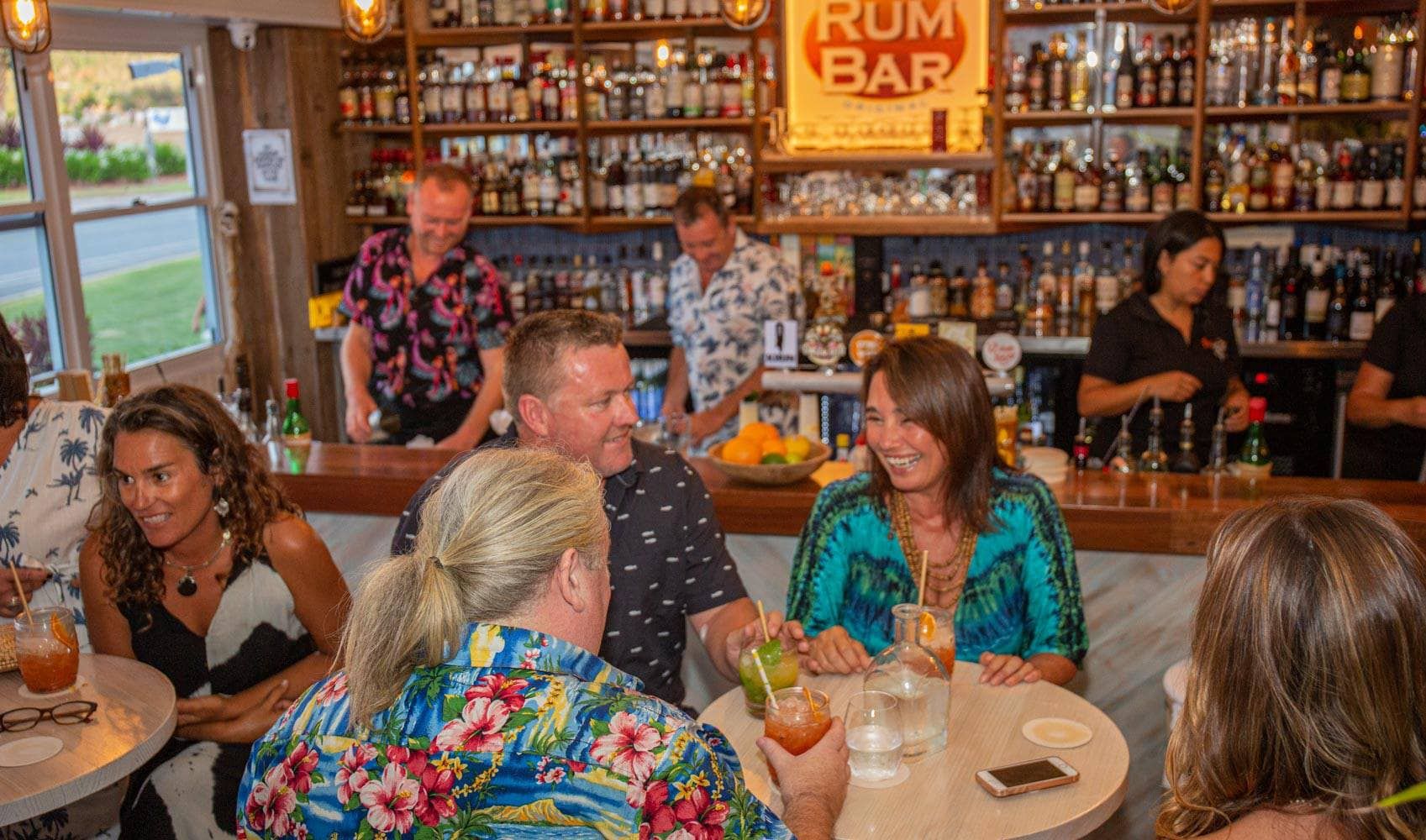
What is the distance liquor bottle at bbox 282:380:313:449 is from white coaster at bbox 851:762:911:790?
2535 millimetres

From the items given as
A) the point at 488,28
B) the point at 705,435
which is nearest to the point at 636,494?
the point at 705,435

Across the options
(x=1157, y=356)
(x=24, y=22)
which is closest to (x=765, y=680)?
(x=24, y=22)

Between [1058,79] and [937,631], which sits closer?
[937,631]

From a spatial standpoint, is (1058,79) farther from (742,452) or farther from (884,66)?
(742,452)

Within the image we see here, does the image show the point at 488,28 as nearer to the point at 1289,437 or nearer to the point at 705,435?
the point at 705,435

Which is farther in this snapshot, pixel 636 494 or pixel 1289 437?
pixel 1289 437

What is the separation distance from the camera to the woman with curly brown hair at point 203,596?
104 inches

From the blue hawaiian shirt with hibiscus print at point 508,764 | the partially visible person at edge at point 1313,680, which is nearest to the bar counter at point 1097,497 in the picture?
the partially visible person at edge at point 1313,680

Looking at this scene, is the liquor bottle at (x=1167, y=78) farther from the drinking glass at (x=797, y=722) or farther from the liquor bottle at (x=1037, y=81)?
the drinking glass at (x=797, y=722)

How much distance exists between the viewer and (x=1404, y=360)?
165 inches

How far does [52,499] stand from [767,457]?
1.75 metres

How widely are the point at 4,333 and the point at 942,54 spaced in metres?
4.24

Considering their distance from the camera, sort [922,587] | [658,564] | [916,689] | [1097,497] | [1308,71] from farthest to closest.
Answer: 1. [1308,71]
2. [1097,497]
3. [658,564]
4. [922,587]
5. [916,689]

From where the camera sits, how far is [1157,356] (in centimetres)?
427
